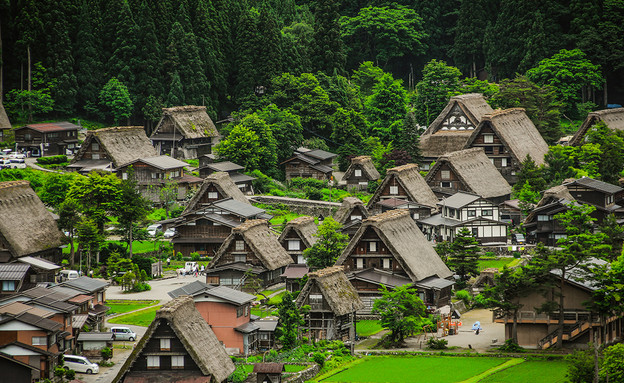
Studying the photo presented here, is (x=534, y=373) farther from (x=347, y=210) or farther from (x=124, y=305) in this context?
(x=347, y=210)

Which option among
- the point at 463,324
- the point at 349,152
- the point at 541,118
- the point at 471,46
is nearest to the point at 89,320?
the point at 463,324

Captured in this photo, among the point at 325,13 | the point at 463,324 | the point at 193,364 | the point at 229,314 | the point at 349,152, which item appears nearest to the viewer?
the point at 193,364

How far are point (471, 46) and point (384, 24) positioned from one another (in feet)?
27.6

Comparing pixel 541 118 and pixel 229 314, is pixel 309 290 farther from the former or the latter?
pixel 541 118

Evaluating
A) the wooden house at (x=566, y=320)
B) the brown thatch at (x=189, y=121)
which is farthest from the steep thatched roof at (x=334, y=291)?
the brown thatch at (x=189, y=121)

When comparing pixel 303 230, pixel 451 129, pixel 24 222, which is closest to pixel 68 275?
pixel 24 222

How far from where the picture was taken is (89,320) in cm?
5347

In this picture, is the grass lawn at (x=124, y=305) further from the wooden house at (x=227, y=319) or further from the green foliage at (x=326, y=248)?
the green foliage at (x=326, y=248)

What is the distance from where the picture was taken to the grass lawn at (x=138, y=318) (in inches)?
2184

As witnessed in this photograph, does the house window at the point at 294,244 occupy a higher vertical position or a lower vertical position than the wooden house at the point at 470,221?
lower

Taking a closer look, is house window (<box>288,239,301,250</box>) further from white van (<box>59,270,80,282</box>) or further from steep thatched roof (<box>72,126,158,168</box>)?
steep thatched roof (<box>72,126,158,168</box>)

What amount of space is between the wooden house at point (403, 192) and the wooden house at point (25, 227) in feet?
65.3

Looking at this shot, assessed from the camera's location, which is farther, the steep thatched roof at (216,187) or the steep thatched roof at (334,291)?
the steep thatched roof at (216,187)

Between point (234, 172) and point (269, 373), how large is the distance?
3509 centimetres
